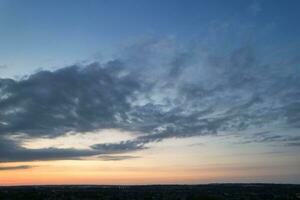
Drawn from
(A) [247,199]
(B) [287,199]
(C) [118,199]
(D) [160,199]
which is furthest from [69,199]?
(B) [287,199]

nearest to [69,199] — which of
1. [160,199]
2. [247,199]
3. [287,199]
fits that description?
[160,199]

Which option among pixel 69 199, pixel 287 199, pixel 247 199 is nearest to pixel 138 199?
pixel 69 199

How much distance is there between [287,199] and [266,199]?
22.7 ft

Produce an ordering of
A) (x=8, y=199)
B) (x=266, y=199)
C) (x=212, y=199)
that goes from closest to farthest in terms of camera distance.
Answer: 1. (x=212, y=199)
2. (x=8, y=199)
3. (x=266, y=199)

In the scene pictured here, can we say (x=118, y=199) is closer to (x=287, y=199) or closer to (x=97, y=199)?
(x=97, y=199)

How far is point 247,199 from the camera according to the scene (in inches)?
4075

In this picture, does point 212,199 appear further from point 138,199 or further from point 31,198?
point 31,198

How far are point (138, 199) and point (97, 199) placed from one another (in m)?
11.3

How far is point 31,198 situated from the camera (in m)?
108

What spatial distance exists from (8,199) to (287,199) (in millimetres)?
64664

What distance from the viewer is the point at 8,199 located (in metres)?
98.6

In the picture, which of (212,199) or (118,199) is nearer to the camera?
(212,199)

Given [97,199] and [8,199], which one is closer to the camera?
[8,199]

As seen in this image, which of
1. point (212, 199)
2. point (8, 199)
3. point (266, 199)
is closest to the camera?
point (212, 199)
